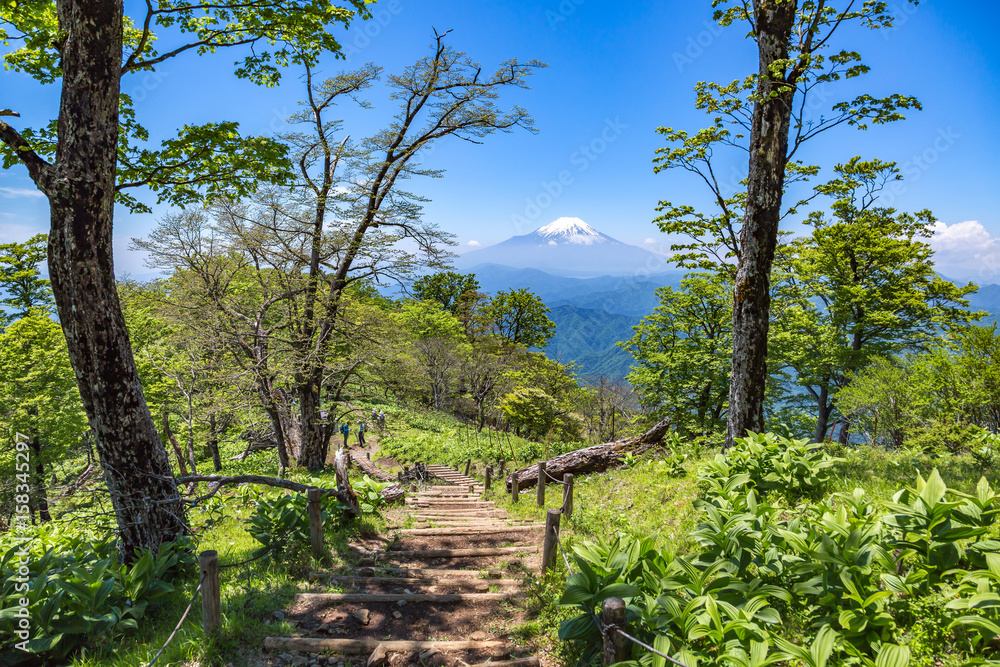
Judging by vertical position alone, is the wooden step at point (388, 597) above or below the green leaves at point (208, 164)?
below

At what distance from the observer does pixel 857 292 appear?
1631cm

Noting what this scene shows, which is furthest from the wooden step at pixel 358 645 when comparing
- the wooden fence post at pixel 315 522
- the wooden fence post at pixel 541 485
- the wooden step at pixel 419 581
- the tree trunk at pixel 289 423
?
the tree trunk at pixel 289 423

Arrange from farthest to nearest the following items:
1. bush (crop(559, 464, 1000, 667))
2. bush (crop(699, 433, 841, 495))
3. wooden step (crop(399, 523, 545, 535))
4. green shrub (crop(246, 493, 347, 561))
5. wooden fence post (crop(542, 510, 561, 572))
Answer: wooden step (crop(399, 523, 545, 535))
green shrub (crop(246, 493, 347, 561))
bush (crop(699, 433, 841, 495))
wooden fence post (crop(542, 510, 561, 572))
bush (crop(559, 464, 1000, 667))

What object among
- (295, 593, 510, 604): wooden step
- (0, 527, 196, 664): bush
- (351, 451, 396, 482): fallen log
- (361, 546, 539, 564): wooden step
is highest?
(0, 527, 196, 664): bush

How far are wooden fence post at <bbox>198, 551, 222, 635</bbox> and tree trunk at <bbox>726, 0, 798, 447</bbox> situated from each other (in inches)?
265

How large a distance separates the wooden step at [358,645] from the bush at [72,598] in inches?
52.3

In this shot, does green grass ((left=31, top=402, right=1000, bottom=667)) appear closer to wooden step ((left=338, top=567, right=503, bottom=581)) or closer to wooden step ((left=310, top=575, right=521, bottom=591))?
wooden step ((left=310, top=575, right=521, bottom=591))

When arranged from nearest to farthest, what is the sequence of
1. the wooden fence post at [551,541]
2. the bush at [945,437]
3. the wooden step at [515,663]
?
the wooden step at [515,663], the wooden fence post at [551,541], the bush at [945,437]

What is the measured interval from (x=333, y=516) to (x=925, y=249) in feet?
75.3

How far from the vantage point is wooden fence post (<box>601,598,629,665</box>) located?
2.71 meters

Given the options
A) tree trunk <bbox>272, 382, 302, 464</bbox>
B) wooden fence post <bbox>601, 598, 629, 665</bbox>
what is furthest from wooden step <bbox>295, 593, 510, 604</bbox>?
tree trunk <bbox>272, 382, 302, 464</bbox>

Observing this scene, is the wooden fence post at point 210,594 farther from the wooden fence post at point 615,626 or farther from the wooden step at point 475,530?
the wooden step at point 475,530

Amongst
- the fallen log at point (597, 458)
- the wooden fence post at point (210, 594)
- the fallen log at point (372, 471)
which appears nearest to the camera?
the wooden fence post at point (210, 594)

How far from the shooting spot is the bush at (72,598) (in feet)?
11.2
